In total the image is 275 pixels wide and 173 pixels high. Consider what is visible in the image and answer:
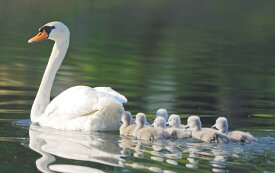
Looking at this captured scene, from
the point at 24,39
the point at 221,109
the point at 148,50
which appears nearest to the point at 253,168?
the point at 221,109

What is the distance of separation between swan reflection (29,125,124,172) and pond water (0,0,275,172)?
15 millimetres

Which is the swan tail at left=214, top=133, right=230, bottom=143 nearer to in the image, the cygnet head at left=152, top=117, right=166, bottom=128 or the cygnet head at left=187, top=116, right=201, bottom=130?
the cygnet head at left=187, top=116, right=201, bottom=130

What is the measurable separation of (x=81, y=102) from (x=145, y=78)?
8472 millimetres

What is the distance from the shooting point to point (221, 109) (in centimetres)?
1759

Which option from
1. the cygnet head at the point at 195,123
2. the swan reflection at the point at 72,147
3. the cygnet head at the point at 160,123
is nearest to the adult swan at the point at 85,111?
the swan reflection at the point at 72,147

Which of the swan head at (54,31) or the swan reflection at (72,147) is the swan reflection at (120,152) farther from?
the swan head at (54,31)

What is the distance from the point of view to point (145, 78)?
22734 mm

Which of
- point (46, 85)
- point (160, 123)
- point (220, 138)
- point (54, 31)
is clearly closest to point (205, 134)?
point (220, 138)

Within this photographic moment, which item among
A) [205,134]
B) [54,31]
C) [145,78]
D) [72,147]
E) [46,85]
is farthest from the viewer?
[145,78]

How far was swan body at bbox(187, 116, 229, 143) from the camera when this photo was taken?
1333 centimetres

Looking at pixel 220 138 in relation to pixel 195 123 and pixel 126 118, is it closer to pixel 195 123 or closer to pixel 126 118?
pixel 195 123

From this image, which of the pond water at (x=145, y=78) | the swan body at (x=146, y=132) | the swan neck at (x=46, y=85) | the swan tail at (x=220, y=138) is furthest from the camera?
the swan neck at (x=46, y=85)

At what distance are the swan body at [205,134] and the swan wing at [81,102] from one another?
1283mm

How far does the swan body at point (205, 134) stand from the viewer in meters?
13.3
